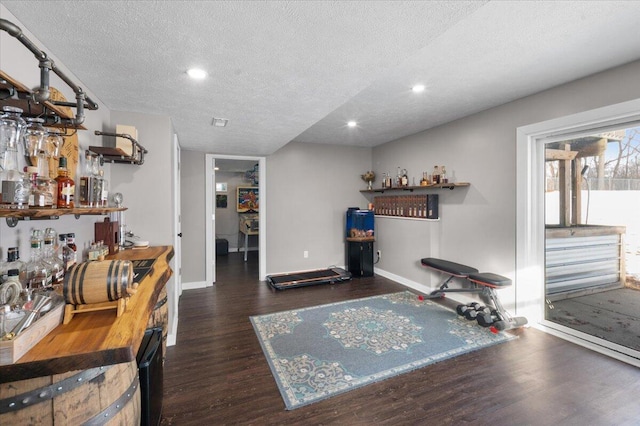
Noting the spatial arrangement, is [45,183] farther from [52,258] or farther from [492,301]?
[492,301]

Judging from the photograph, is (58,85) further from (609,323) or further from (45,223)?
(609,323)

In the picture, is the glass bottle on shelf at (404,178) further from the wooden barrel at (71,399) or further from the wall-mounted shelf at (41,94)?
the wooden barrel at (71,399)

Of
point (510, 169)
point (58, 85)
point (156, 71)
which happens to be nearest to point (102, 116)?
point (58, 85)

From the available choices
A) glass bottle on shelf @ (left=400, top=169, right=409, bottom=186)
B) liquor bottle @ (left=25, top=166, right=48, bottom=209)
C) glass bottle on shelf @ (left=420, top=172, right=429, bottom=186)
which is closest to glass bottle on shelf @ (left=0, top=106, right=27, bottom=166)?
liquor bottle @ (left=25, top=166, right=48, bottom=209)

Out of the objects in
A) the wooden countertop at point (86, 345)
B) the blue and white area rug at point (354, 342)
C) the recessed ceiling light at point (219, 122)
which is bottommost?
the blue and white area rug at point (354, 342)

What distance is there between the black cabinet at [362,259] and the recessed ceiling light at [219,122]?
3028mm

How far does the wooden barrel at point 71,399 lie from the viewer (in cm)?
78

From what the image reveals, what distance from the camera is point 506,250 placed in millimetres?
3166

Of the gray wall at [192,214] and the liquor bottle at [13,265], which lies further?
the gray wall at [192,214]

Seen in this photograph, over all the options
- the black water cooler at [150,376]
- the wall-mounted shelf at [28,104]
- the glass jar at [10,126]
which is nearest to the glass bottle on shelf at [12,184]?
the glass jar at [10,126]

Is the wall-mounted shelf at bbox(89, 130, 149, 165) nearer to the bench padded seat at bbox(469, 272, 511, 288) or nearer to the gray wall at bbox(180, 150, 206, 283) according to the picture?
the gray wall at bbox(180, 150, 206, 283)

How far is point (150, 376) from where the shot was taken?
55.7 inches

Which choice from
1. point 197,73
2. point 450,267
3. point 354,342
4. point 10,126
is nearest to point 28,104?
point 10,126

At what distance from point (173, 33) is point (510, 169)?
11.0ft
